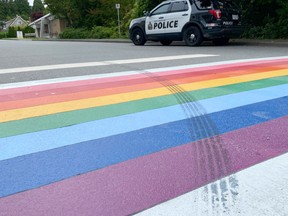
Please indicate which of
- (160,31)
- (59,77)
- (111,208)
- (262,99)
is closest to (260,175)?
(111,208)

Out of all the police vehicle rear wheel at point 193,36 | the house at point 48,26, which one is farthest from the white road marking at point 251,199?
the house at point 48,26

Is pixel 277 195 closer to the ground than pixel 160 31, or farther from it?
closer to the ground

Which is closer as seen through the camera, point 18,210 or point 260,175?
point 18,210

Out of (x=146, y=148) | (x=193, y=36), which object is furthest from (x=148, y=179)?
(x=193, y=36)

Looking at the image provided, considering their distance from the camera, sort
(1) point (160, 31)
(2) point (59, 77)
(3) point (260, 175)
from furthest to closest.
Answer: (1) point (160, 31) → (2) point (59, 77) → (3) point (260, 175)

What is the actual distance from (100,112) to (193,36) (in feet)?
32.3

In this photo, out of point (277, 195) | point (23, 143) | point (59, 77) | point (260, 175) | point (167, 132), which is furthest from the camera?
point (59, 77)

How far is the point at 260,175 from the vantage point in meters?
2.63

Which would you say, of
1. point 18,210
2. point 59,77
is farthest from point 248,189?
point 59,77

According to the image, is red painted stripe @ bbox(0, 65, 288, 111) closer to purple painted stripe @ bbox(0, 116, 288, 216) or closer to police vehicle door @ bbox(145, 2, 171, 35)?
purple painted stripe @ bbox(0, 116, 288, 216)

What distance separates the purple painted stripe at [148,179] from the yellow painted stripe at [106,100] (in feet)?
6.11

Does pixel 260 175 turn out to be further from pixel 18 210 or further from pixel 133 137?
pixel 18 210

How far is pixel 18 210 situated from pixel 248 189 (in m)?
1.53

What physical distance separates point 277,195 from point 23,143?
7.47 feet
